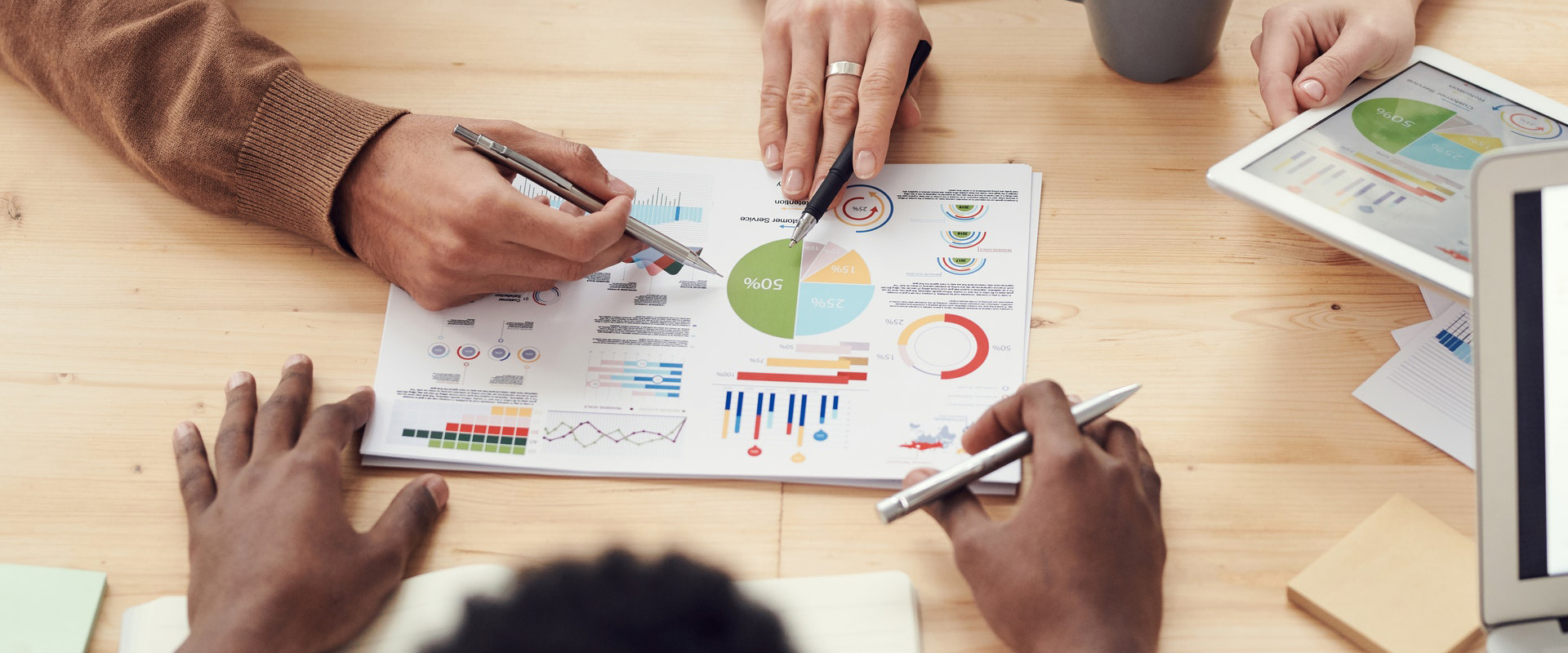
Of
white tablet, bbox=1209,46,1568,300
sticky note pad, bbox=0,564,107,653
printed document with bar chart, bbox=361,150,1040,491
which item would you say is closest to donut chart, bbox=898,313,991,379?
printed document with bar chart, bbox=361,150,1040,491

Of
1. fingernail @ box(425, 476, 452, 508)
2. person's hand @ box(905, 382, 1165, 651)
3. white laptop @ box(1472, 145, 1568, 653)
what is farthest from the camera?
fingernail @ box(425, 476, 452, 508)

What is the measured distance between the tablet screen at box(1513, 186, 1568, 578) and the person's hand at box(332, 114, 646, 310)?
0.56m

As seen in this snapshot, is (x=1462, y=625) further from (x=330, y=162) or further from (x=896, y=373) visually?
(x=330, y=162)

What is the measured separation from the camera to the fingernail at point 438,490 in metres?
0.67

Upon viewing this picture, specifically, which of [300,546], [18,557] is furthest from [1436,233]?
[18,557]

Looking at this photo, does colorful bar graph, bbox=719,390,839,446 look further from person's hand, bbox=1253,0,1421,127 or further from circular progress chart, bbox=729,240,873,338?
person's hand, bbox=1253,0,1421,127

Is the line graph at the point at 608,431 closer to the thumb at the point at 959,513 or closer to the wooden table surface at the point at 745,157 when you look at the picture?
the wooden table surface at the point at 745,157

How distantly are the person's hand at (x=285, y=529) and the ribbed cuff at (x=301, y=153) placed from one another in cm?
14

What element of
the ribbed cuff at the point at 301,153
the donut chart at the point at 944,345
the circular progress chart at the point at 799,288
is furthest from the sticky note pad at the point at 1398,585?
the ribbed cuff at the point at 301,153

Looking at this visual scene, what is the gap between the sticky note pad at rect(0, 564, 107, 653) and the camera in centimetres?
62

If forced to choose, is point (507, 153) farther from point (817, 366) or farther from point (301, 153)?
point (817, 366)

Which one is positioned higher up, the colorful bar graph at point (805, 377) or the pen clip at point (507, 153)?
the pen clip at point (507, 153)

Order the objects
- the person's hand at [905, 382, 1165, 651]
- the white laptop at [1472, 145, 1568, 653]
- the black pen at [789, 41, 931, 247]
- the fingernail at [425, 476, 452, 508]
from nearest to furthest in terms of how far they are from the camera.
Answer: the white laptop at [1472, 145, 1568, 653]
the person's hand at [905, 382, 1165, 651]
the fingernail at [425, 476, 452, 508]
the black pen at [789, 41, 931, 247]

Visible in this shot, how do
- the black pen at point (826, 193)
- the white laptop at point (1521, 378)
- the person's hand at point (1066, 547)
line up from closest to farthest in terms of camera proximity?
the white laptop at point (1521, 378)
the person's hand at point (1066, 547)
the black pen at point (826, 193)
